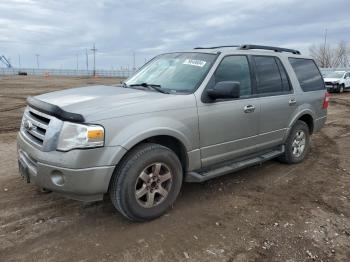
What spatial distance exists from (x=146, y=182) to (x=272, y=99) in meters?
2.52

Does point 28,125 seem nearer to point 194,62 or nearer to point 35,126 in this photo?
point 35,126

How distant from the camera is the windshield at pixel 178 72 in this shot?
176 inches

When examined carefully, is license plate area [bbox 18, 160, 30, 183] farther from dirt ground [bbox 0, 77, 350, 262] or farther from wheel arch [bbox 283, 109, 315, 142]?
wheel arch [bbox 283, 109, 315, 142]

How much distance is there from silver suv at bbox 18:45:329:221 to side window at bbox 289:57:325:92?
31cm

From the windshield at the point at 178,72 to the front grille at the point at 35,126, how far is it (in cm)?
148

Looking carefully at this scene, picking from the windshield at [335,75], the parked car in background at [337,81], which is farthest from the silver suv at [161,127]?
the windshield at [335,75]

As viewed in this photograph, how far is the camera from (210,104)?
4383 millimetres

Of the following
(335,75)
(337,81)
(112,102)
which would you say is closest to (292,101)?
(112,102)

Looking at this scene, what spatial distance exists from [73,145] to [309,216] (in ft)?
9.27

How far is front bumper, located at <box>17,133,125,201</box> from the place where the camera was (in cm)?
340

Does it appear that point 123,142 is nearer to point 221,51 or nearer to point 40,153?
point 40,153

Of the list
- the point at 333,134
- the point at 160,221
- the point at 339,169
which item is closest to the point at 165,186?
the point at 160,221

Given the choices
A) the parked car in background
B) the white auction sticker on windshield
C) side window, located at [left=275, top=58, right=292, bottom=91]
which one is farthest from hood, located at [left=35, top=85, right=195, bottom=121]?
the parked car in background

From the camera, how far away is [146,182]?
3875 mm
